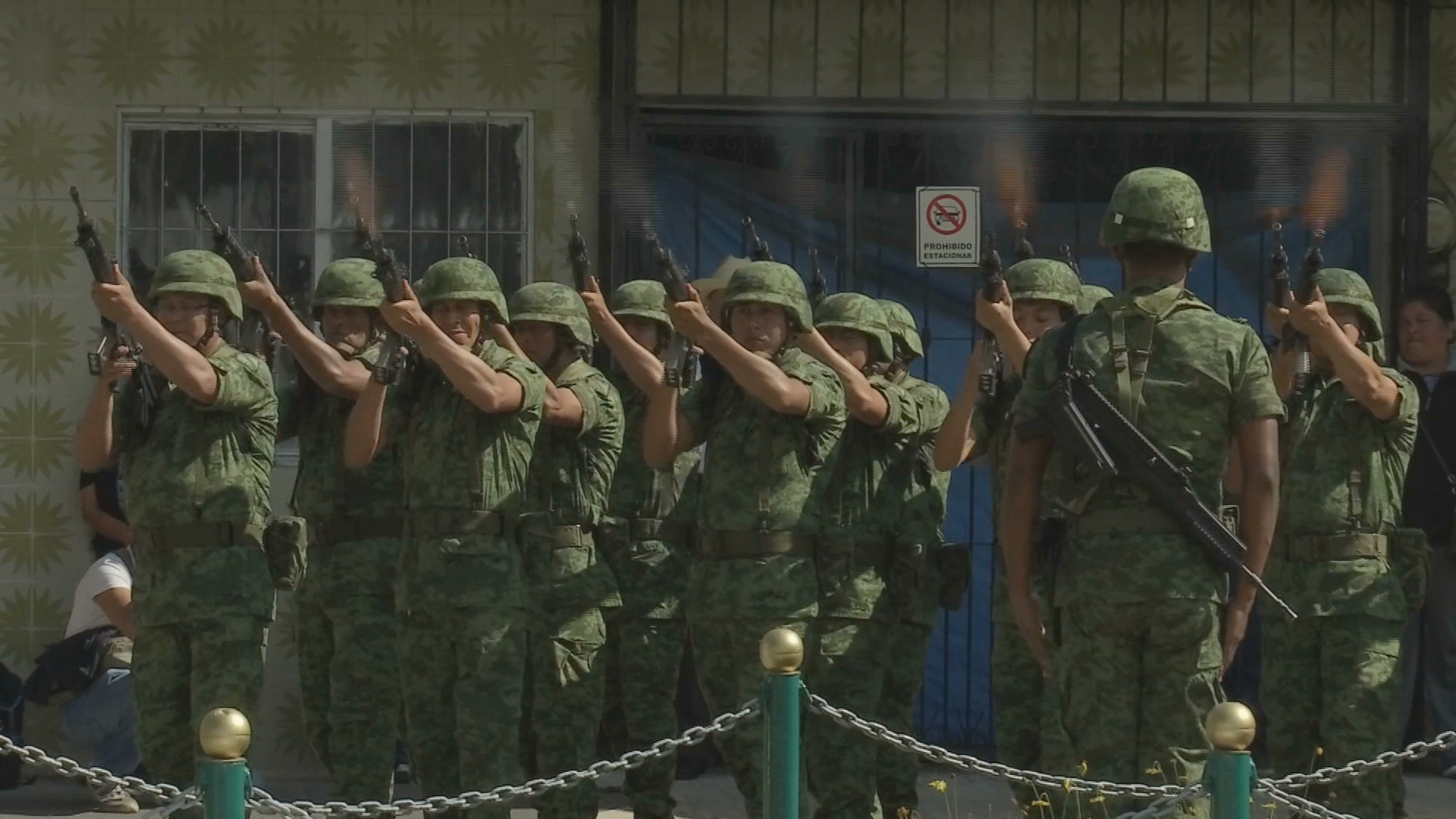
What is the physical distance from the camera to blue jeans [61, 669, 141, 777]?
10.1 metres

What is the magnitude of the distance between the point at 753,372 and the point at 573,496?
3.43 ft

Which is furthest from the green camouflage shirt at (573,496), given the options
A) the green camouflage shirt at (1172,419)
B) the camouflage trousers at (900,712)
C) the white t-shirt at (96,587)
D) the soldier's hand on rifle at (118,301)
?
the green camouflage shirt at (1172,419)

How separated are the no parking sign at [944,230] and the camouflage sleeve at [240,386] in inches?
142

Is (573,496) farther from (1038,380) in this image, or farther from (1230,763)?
(1230,763)

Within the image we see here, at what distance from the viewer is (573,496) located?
28.9ft

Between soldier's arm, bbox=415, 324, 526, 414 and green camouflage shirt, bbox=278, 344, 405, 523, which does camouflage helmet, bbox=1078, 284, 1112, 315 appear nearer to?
soldier's arm, bbox=415, 324, 526, 414

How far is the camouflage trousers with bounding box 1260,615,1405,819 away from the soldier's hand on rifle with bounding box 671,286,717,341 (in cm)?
208

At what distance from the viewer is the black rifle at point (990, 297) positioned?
8055mm

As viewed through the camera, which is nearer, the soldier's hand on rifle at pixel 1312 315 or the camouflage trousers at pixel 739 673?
the soldier's hand on rifle at pixel 1312 315

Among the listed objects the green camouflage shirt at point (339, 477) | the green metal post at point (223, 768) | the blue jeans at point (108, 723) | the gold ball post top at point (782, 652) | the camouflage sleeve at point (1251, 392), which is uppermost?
the camouflage sleeve at point (1251, 392)

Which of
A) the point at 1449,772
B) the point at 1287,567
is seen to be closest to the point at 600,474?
the point at 1287,567

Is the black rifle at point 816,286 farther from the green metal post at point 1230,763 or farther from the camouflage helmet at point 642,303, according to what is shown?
the green metal post at point 1230,763

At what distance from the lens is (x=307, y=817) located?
19.7 ft

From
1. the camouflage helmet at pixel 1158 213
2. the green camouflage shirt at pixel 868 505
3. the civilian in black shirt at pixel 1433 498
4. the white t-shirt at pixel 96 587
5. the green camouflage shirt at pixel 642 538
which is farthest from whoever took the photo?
the civilian in black shirt at pixel 1433 498
